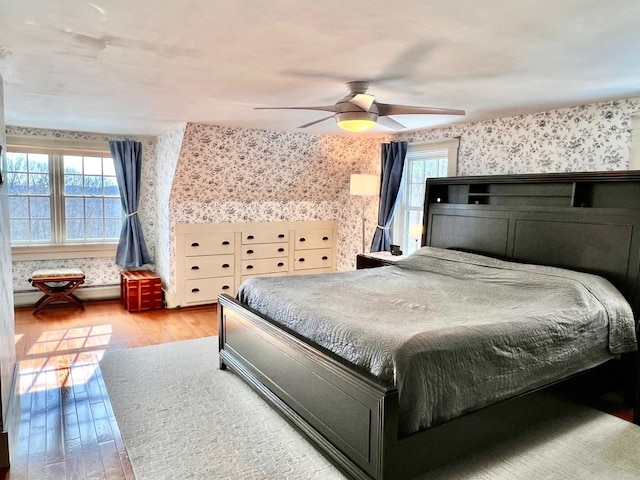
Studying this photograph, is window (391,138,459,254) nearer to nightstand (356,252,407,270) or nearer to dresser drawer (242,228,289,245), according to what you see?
nightstand (356,252,407,270)

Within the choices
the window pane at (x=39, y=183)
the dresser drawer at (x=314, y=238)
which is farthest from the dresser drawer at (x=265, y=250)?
the window pane at (x=39, y=183)

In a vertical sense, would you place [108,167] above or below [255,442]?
above

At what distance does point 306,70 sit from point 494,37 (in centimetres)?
107

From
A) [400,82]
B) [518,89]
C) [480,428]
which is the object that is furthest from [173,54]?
[480,428]

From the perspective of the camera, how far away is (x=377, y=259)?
199 inches

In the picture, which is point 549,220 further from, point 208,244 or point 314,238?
point 208,244

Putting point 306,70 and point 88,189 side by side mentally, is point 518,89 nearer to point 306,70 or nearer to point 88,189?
point 306,70

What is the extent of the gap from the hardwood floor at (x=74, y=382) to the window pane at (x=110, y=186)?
1.46m

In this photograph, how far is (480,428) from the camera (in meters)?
2.26

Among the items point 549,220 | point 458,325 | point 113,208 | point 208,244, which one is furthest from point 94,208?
point 549,220

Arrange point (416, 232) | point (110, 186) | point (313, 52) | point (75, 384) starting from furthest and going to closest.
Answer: point (110, 186) < point (416, 232) < point (75, 384) < point (313, 52)

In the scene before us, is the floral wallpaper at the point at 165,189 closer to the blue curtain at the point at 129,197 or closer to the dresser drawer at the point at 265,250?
the blue curtain at the point at 129,197

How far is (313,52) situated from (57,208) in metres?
4.62

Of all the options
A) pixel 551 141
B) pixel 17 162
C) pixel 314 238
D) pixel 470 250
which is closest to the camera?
pixel 551 141
